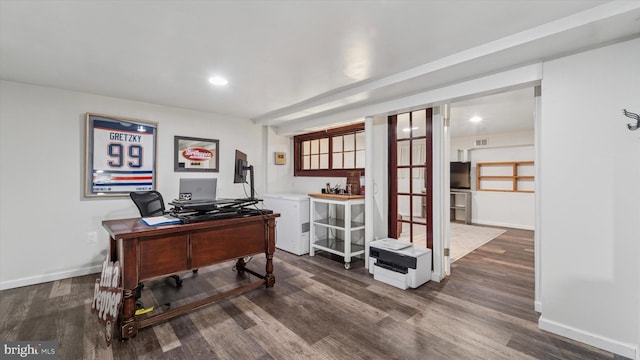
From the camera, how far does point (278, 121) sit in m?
4.46

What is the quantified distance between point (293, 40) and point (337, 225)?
2.58 m

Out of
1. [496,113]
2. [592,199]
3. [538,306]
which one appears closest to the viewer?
[592,199]

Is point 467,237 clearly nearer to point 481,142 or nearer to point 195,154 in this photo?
point 481,142

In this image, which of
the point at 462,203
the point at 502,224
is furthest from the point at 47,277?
the point at 502,224

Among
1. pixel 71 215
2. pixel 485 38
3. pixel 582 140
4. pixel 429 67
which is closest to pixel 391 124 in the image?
pixel 429 67

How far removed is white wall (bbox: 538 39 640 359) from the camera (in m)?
1.77

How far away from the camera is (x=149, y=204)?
302cm

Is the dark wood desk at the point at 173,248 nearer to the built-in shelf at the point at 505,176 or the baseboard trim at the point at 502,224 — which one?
the baseboard trim at the point at 502,224

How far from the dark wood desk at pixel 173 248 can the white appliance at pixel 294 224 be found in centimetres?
126

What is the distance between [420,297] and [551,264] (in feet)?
3.72

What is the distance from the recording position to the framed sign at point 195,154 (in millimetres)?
3943

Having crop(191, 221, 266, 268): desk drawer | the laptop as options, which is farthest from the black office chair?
crop(191, 221, 266, 268): desk drawer

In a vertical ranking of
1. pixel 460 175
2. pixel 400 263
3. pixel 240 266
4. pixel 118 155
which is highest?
pixel 118 155

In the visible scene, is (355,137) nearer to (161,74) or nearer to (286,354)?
(161,74)
